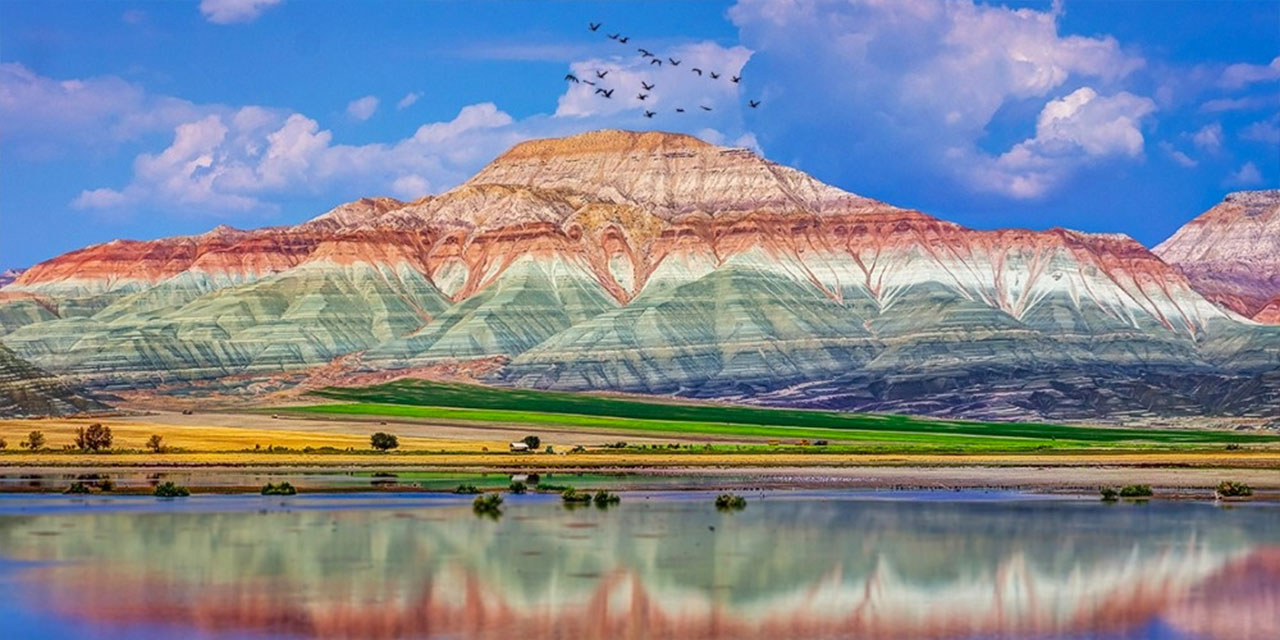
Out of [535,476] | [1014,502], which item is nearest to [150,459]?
[535,476]

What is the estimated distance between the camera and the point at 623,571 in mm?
45031

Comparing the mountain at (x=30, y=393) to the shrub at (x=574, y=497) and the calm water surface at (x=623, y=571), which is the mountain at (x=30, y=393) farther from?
the shrub at (x=574, y=497)

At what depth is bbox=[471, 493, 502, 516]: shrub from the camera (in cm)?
6114

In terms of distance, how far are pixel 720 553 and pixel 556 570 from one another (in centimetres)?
647

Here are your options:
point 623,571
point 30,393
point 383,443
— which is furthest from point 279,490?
point 30,393

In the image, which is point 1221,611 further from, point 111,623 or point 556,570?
point 111,623

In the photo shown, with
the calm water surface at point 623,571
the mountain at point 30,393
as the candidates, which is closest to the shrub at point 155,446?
the mountain at point 30,393

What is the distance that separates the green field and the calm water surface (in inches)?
2632

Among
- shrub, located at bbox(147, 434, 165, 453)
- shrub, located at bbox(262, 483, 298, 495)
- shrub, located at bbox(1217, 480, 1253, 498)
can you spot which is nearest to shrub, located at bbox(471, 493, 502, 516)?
shrub, located at bbox(262, 483, 298, 495)

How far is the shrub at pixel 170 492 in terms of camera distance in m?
67.6

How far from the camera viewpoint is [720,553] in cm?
4972

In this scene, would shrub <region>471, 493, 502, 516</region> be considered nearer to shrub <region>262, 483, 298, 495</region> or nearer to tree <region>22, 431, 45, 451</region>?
shrub <region>262, 483, 298, 495</region>

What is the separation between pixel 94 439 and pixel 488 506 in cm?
4679

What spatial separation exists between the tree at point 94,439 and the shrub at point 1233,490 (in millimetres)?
60950
